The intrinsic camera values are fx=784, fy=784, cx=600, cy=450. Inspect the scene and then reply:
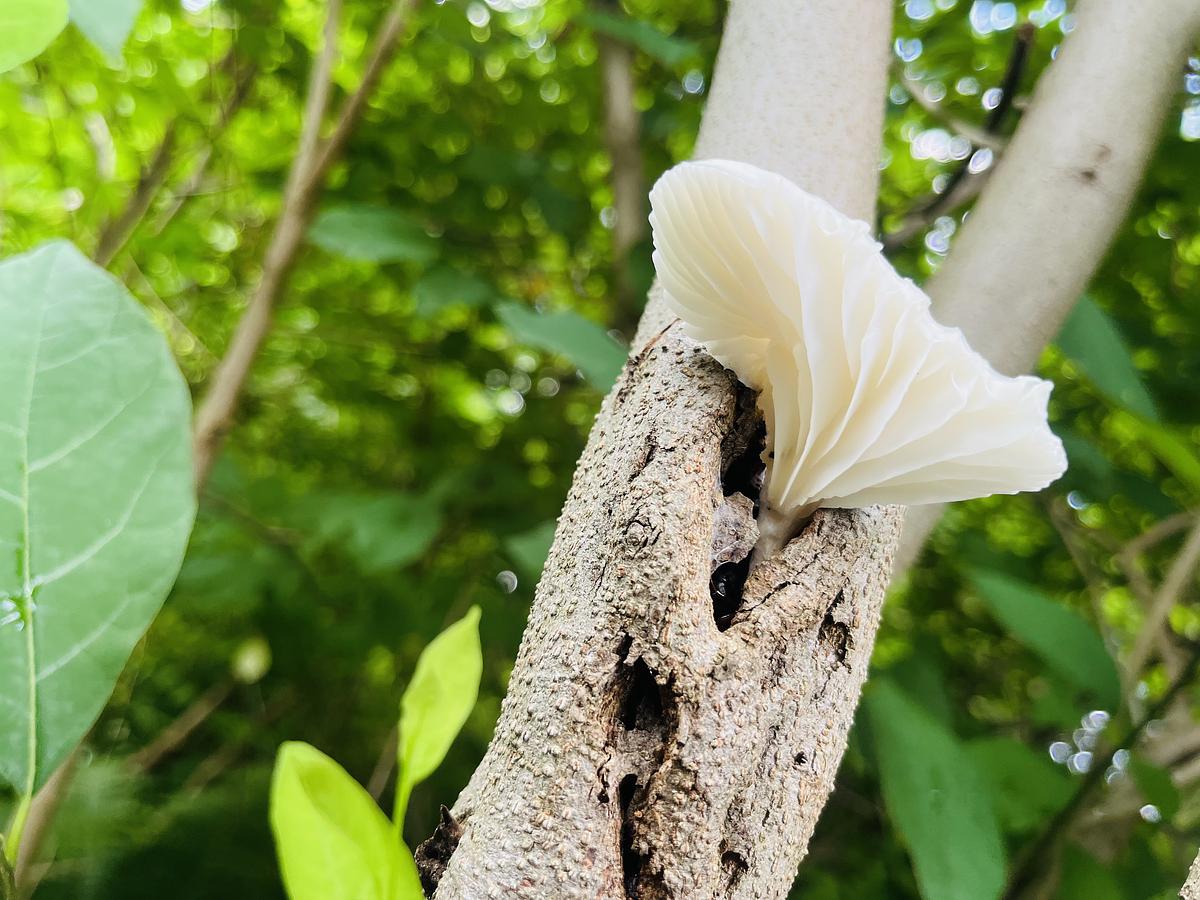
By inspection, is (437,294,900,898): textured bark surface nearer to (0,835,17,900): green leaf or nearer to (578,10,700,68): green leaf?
(0,835,17,900): green leaf

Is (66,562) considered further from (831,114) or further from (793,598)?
(831,114)

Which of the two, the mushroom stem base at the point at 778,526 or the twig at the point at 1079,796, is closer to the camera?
the mushroom stem base at the point at 778,526

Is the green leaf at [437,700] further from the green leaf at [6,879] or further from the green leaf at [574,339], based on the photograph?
the green leaf at [574,339]

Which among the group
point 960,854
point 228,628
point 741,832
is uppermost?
point 741,832

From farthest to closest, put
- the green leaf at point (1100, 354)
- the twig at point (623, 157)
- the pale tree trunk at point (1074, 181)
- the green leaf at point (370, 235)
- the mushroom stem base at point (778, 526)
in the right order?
the twig at point (623, 157) → the green leaf at point (370, 235) → the green leaf at point (1100, 354) → the pale tree trunk at point (1074, 181) → the mushroom stem base at point (778, 526)

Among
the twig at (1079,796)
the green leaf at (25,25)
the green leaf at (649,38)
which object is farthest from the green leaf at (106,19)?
the twig at (1079,796)

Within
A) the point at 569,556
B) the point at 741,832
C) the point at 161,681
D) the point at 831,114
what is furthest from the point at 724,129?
the point at 161,681

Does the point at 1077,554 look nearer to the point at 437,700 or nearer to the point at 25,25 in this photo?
the point at 437,700

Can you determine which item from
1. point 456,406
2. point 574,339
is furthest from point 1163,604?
point 456,406
